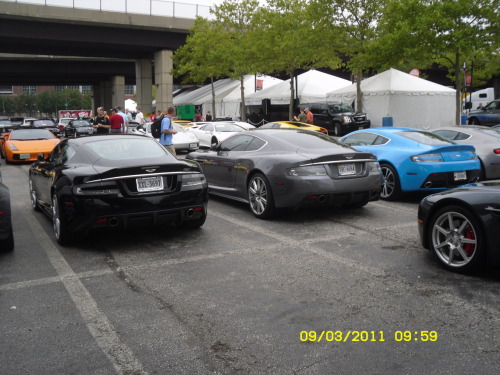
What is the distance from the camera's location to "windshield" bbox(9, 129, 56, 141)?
18.5 m

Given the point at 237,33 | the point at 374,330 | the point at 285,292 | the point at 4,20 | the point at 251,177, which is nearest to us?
the point at 374,330

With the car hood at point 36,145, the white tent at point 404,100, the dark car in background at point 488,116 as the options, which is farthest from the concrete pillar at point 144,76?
the car hood at point 36,145

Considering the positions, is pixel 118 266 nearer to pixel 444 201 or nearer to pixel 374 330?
pixel 374 330

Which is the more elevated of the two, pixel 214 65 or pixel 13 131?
pixel 214 65

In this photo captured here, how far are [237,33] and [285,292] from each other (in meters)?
38.3

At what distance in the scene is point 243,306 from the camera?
4355 mm

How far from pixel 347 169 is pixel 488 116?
26.5 meters

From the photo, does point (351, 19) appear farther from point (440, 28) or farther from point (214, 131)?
point (214, 131)

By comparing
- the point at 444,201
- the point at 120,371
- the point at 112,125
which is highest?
the point at 112,125

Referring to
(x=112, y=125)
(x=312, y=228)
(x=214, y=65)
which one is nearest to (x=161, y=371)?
(x=312, y=228)

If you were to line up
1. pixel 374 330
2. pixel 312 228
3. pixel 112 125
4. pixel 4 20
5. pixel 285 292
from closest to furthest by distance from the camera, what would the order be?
pixel 374 330 → pixel 285 292 → pixel 312 228 → pixel 112 125 → pixel 4 20

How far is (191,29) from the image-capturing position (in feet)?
138

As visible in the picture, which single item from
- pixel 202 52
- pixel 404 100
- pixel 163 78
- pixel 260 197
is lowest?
pixel 260 197

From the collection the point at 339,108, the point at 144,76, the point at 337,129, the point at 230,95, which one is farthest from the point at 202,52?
the point at 337,129
